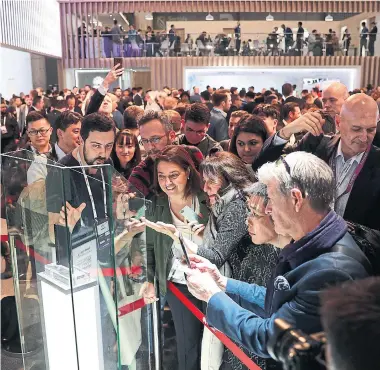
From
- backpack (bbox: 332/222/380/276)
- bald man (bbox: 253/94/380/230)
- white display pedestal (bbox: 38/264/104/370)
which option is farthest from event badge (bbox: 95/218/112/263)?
bald man (bbox: 253/94/380/230)

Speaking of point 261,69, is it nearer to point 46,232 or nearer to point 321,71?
point 321,71

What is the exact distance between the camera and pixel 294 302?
132 cm

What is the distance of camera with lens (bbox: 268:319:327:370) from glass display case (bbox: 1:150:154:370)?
2.44 ft

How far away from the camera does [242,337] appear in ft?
4.73

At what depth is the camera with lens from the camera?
892mm

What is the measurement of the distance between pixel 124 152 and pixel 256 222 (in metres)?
1.69

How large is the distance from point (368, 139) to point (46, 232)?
159 cm

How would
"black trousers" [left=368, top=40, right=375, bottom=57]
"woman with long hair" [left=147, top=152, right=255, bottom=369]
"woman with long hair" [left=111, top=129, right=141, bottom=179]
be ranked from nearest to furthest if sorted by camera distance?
"woman with long hair" [left=147, top=152, right=255, bottom=369] < "woman with long hair" [left=111, top=129, right=141, bottom=179] < "black trousers" [left=368, top=40, right=375, bottom=57]

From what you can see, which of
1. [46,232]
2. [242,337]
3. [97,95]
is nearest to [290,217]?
[242,337]

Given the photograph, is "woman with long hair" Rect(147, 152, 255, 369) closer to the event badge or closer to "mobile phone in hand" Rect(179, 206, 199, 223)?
"mobile phone in hand" Rect(179, 206, 199, 223)

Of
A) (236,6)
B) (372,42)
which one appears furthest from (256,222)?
(372,42)

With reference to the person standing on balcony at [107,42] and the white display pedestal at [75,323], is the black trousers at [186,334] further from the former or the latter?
the person standing on balcony at [107,42]

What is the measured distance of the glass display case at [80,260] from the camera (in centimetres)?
160

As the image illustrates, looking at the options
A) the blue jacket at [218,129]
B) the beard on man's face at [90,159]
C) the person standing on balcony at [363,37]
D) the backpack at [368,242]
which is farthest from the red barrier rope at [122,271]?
the person standing on balcony at [363,37]
